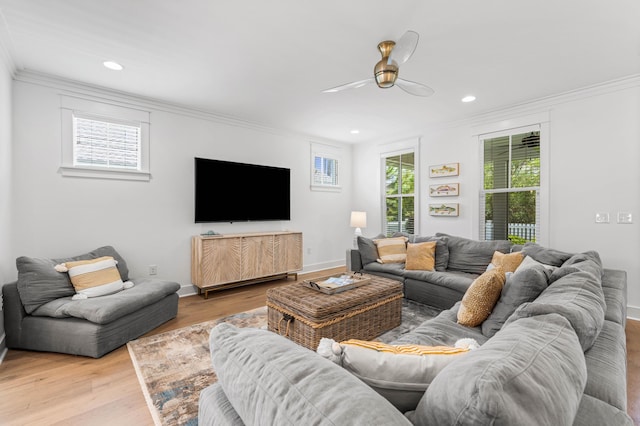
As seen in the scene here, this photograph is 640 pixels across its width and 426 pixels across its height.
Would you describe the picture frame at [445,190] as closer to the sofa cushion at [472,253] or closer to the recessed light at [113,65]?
the sofa cushion at [472,253]

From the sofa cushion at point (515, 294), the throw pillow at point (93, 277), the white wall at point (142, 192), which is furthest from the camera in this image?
the white wall at point (142, 192)

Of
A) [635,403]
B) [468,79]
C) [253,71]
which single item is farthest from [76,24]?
[635,403]

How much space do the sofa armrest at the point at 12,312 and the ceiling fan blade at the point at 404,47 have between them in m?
3.62

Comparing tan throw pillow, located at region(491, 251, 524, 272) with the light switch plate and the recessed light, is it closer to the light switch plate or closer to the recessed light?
the light switch plate

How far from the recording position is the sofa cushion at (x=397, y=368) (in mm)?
856

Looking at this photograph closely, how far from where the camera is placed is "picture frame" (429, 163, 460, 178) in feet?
15.1

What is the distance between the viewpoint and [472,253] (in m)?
3.65

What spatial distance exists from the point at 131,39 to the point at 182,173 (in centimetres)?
193

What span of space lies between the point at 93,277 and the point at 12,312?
0.58 m

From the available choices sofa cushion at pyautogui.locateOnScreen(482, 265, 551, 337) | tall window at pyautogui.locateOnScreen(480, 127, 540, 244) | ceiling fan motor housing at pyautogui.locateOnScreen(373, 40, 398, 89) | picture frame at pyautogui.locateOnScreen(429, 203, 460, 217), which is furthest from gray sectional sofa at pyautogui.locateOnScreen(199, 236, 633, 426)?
picture frame at pyautogui.locateOnScreen(429, 203, 460, 217)

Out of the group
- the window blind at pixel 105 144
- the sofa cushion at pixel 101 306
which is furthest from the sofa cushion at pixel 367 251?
the window blind at pixel 105 144

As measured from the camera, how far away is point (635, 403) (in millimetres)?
1847

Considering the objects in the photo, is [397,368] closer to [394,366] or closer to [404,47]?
[394,366]

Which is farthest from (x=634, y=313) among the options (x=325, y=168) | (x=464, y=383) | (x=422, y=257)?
(x=325, y=168)
